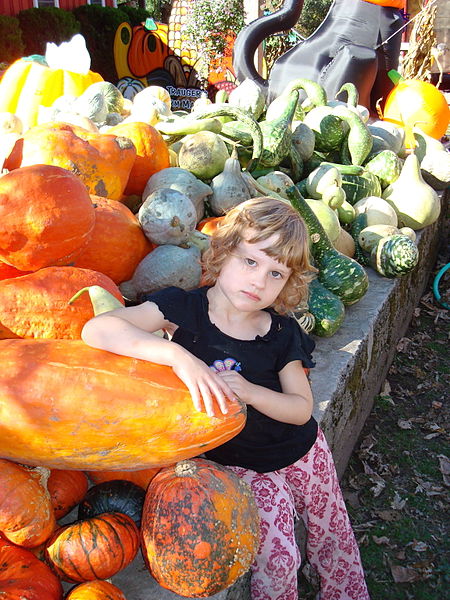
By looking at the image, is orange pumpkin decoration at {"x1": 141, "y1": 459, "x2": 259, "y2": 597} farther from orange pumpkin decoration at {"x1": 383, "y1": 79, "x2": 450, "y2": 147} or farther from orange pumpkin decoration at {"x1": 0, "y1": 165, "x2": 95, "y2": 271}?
orange pumpkin decoration at {"x1": 383, "y1": 79, "x2": 450, "y2": 147}

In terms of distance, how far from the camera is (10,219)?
1858 mm

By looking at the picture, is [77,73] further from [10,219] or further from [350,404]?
[350,404]

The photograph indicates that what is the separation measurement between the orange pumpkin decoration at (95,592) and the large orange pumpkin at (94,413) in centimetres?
28

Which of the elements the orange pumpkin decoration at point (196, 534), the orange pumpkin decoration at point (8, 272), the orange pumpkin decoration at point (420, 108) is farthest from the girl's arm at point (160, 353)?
the orange pumpkin decoration at point (420, 108)

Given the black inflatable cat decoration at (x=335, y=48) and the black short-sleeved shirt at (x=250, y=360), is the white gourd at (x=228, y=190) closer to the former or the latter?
the black short-sleeved shirt at (x=250, y=360)

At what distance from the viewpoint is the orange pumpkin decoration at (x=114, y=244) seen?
2297 millimetres

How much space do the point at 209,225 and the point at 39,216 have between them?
1.21 metres

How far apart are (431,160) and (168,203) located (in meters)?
4.16

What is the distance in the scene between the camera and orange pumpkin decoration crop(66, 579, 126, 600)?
4.46 feet

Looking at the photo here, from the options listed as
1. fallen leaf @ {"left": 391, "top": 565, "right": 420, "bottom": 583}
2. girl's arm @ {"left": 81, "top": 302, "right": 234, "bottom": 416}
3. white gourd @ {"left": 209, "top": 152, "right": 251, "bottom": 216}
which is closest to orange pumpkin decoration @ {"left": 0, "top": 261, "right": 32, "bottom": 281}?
girl's arm @ {"left": 81, "top": 302, "right": 234, "bottom": 416}

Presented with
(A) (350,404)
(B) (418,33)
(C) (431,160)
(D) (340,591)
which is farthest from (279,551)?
(B) (418,33)

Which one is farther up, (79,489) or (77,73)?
(77,73)

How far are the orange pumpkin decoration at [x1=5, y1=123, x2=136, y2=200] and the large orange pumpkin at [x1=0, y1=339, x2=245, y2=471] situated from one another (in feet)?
3.82

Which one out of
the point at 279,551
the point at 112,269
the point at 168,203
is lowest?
the point at 279,551
